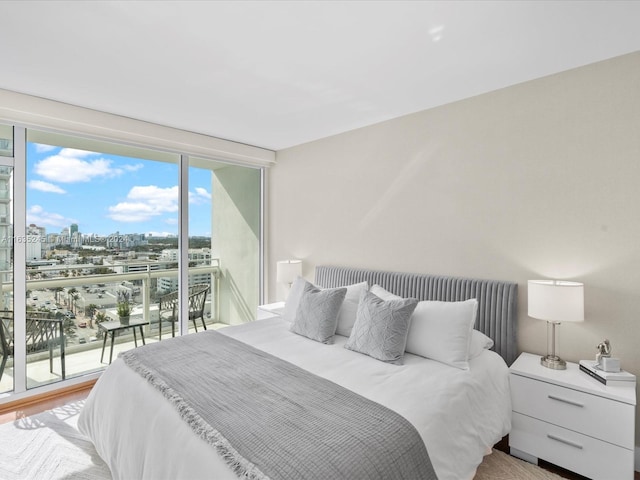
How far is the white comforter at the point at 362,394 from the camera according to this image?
156cm

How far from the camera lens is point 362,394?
1.84m

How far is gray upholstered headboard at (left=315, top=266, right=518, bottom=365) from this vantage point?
2.60m

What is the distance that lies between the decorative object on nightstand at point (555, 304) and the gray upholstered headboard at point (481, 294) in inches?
11.0

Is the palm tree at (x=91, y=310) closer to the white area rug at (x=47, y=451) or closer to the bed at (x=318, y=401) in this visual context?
the white area rug at (x=47, y=451)

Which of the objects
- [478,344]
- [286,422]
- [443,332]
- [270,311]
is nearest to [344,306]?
[443,332]

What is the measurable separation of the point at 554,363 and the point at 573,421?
36 centimetres

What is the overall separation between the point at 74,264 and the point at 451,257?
366 cm

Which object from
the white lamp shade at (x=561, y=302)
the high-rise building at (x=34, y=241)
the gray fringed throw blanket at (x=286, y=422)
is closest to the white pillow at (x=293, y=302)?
the gray fringed throw blanket at (x=286, y=422)

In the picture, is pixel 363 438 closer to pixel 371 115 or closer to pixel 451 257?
pixel 451 257

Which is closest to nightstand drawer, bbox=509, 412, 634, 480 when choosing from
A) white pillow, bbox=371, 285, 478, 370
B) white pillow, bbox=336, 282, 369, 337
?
white pillow, bbox=371, 285, 478, 370

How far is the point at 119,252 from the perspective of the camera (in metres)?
3.71

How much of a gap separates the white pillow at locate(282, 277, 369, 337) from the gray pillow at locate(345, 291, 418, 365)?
0.35 metres

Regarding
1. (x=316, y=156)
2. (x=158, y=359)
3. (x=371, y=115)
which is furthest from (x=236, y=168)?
(x=158, y=359)

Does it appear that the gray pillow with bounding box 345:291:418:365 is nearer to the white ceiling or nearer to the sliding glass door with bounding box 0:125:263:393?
the white ceiling
